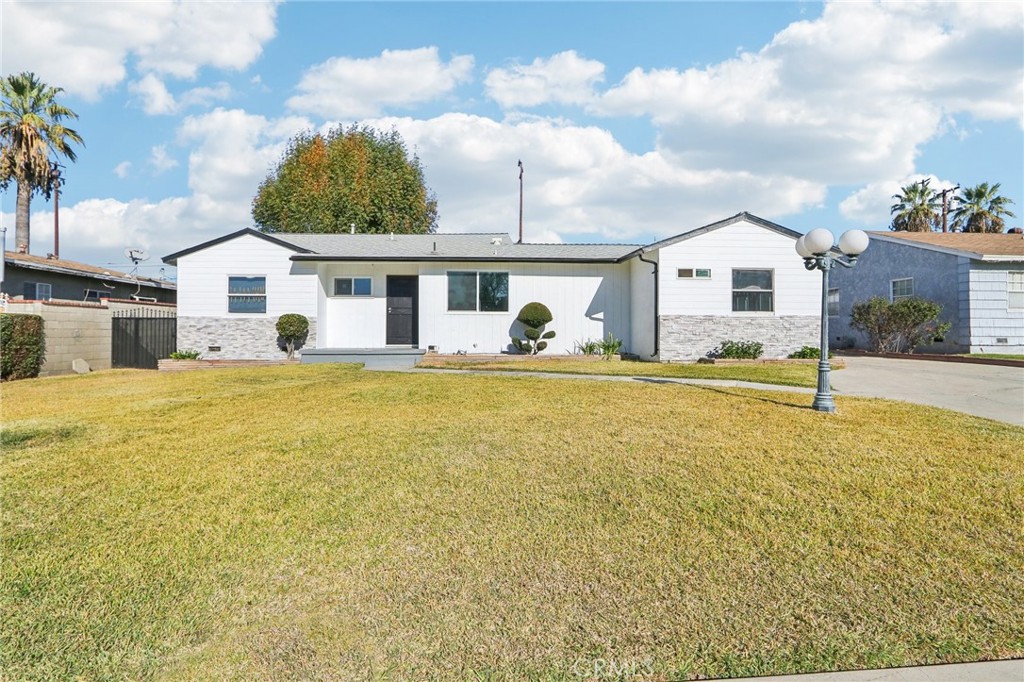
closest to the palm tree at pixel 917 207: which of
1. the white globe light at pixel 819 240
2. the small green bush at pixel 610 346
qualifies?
the small green bush at pixel 610 346

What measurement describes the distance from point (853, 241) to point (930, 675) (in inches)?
249

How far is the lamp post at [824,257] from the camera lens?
6945 millimetres

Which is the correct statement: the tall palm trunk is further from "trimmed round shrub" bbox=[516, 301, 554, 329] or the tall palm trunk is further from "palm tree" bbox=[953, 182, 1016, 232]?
"palm tree" bbox=[953, 182, 1016, 232]

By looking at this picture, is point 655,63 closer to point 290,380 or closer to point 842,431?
point 842,431

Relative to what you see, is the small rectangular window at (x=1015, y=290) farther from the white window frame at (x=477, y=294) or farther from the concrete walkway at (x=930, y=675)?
the concrete walkway at (x=930, y=675)

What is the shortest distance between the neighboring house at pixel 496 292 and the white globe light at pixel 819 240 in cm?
657

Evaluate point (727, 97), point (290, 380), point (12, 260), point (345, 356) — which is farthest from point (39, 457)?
point (12, 260)

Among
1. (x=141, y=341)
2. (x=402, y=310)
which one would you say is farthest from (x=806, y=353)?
(x=141, y=341)

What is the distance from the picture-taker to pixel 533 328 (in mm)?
15500

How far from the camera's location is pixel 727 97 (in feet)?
43.5

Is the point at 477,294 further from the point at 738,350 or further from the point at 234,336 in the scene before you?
the point at 738,350

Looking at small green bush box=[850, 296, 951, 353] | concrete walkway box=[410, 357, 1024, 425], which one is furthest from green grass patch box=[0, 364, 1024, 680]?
small green bush box=[850, 296, 951, 353]

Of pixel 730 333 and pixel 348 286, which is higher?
pixel 348 286

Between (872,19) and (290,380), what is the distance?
13.1m
